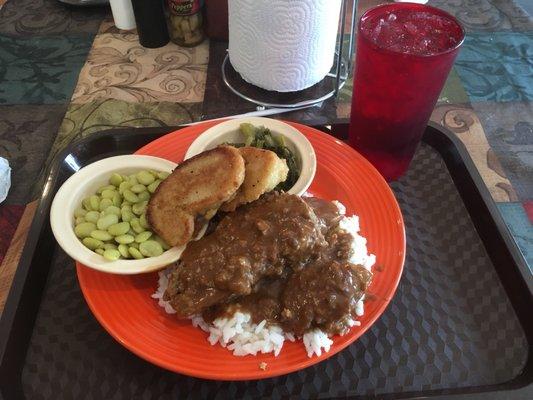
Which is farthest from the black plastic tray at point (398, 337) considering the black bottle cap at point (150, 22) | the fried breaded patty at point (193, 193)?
the black bottle cap at point (150, 22)

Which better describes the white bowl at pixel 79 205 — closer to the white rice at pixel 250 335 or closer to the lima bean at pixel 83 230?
the lima bean at pixel 83 230

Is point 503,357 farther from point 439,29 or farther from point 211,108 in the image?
point 211,108

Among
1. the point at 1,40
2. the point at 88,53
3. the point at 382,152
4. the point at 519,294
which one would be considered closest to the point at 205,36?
the point at 88,53

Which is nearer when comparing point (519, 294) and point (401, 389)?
point (401, 389)

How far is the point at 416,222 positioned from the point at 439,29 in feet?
1.79

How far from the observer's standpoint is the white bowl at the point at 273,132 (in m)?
1.29

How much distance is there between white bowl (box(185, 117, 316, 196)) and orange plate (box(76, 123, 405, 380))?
0.14 metres

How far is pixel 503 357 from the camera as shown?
3.59ft

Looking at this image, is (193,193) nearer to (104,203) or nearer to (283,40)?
(104,203)

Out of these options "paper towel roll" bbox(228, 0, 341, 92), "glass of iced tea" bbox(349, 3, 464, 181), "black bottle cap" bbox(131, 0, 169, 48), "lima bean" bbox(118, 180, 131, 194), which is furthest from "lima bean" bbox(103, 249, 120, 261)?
"black bottle cap" bbox(131, 0, 169, 48)

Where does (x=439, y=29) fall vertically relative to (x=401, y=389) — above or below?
above

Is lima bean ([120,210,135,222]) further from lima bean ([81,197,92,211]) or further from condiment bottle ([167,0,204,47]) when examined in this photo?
condiment bottle ([167,0,204,47])

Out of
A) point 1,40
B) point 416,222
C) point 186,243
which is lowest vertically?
point 1,40

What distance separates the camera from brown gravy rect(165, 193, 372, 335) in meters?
1.03
